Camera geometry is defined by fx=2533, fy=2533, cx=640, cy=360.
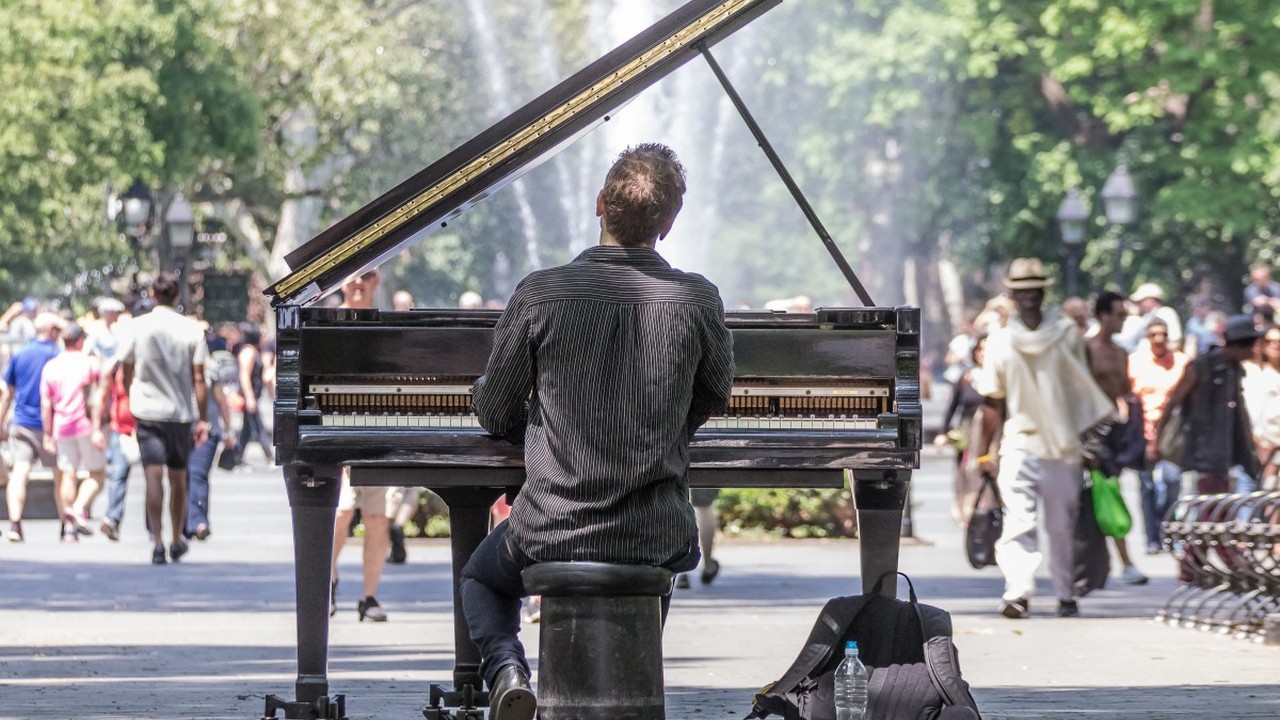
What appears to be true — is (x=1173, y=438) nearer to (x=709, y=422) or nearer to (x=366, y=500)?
(x=366, y=500)

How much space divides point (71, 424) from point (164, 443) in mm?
3571

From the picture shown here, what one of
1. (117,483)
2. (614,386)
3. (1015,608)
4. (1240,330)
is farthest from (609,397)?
(117,483)

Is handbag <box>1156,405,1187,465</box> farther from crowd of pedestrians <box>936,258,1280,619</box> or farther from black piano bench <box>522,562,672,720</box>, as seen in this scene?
black piano bench <box>522,562,672,720</box>

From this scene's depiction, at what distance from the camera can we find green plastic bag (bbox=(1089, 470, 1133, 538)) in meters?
14.5

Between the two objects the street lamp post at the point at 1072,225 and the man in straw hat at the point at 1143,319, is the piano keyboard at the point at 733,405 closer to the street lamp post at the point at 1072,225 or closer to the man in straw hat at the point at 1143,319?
the man in straw hat at the point at 1143,319

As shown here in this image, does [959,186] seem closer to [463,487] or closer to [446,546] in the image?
[446,546]

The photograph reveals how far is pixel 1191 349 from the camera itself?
32.2 metres

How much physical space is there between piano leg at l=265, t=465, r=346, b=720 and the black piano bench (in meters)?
1.89

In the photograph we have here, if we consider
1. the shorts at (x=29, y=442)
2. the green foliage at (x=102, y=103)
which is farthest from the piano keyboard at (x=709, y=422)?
the green foliage at (x=102, y=103)

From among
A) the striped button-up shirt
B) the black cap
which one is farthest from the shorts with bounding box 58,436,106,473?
the striped button-up shirt

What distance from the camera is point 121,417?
755 inches

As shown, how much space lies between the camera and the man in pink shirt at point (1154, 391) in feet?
64.6

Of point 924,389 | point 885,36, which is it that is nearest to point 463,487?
point 924,389

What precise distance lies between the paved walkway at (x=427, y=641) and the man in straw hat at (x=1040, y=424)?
0.41 metres
